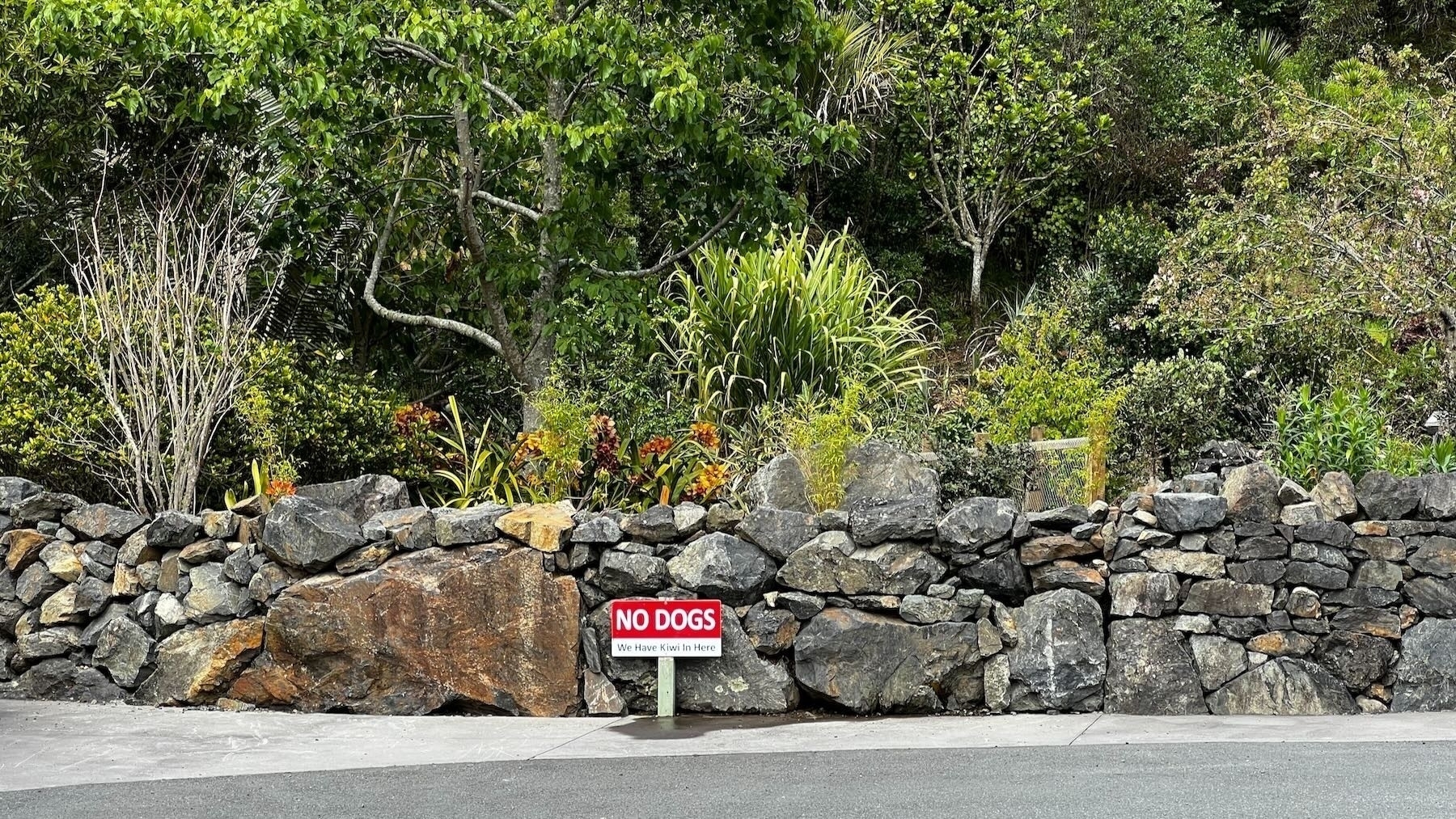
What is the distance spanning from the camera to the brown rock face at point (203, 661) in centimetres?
793

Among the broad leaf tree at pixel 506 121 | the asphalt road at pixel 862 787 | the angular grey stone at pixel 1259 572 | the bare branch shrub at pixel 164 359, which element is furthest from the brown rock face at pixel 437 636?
the angular grey stone at pixel 1259 572

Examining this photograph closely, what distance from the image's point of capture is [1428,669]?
292 inches

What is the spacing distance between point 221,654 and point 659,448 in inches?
120

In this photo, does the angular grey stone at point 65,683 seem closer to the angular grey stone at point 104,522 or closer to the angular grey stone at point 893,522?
the angular grey stone at point 104,522

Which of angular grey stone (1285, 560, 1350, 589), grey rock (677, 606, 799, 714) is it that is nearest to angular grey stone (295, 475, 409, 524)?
grey rock (677, 606, 799, 714)

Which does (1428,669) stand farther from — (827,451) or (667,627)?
(667,627)

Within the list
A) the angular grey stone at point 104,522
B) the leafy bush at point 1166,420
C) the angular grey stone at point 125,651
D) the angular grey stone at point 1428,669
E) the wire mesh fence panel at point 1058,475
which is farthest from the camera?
the leafy bush at point 1166,420

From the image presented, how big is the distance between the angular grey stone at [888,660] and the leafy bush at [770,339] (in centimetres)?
327

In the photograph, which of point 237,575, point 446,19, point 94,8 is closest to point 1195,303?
point 446,19

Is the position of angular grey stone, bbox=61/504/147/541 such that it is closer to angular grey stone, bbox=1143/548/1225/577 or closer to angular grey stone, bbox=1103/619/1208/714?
angular grey stone, bbox=1103/619/1208/714

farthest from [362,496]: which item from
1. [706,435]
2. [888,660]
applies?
[888,660]

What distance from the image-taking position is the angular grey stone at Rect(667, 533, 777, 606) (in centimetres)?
773

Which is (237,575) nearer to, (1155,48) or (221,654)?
(221,654)

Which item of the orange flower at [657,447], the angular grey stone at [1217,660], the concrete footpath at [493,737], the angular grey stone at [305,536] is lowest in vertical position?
the concrete footpath at [493,737]
